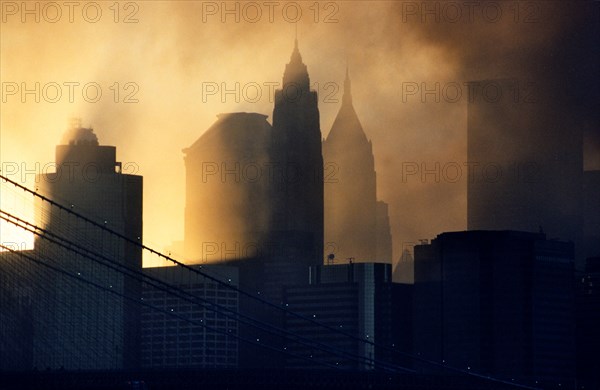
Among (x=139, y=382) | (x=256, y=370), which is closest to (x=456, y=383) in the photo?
(x=256, y=370)

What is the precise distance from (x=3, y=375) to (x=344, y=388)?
30.1 meters

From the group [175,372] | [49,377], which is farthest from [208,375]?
[49,377]

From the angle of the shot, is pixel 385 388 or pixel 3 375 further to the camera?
pixel 385 388

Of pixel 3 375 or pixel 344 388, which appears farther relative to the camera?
pixel 344 388

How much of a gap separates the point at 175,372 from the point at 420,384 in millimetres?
22373

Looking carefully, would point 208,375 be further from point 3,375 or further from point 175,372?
point 3,375

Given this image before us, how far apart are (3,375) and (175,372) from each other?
1534 cm

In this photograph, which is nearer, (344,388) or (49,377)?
(49,377)

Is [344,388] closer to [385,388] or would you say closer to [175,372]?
[385,388]

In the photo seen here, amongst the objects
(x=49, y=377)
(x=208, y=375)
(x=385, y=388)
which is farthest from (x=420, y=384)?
(x=49, y=377)

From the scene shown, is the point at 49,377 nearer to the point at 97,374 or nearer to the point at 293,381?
the point at 97,374

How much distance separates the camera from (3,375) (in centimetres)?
17038

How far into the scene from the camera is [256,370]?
603 ft

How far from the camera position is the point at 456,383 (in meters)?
191
